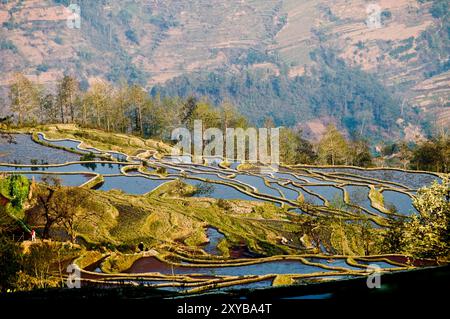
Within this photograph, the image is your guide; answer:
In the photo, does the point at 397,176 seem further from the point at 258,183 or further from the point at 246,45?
the point at 246,45

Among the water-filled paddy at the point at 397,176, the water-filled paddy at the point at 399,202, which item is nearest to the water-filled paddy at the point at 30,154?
the water-filled paddy at the point at 399,202

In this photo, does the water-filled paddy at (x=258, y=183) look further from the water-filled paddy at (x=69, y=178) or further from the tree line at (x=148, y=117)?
the tree line at (x=148, y=117)

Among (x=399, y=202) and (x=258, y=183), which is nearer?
(x=399, y=202)

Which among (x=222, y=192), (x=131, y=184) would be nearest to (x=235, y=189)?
(x=222, y=192)

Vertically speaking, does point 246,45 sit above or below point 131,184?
above

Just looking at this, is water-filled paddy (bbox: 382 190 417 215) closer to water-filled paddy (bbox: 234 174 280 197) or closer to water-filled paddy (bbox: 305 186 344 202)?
water-filled paddy (bbox: 305 186 344 202)
